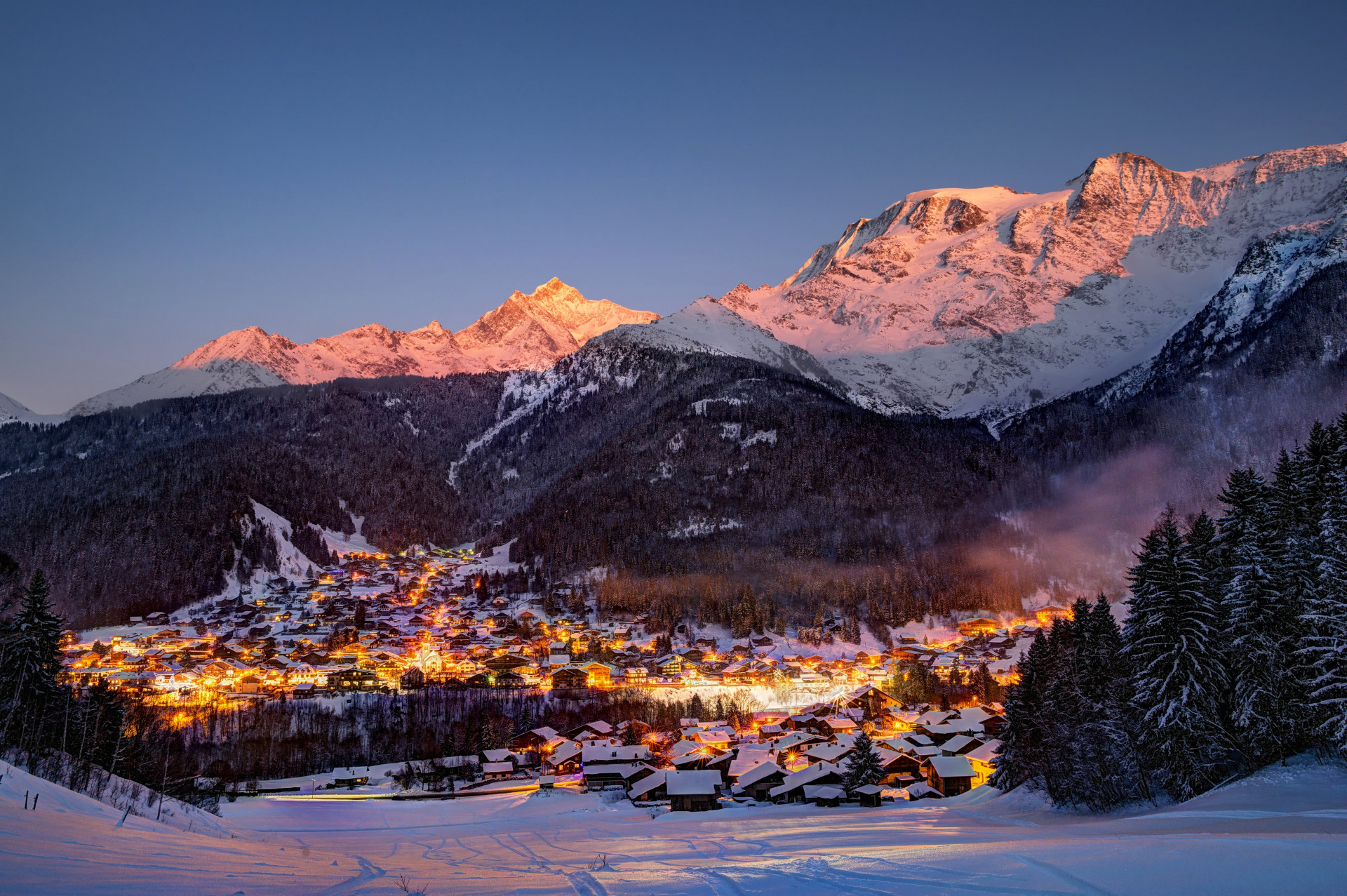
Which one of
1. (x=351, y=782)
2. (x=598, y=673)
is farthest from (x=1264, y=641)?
(x=598, y=673)

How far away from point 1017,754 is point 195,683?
9490cm

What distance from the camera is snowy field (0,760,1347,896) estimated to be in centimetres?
1364

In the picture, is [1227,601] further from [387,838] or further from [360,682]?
[360,682]

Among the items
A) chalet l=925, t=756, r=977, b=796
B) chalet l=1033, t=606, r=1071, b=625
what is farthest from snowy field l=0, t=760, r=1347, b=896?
chalet l=1033, t=606, r=1071, b=625

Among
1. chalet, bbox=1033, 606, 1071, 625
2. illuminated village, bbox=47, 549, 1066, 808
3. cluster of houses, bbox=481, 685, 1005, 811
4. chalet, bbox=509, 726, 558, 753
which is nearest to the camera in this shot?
cluster of houses, bbox=481, 685, 1005, 811

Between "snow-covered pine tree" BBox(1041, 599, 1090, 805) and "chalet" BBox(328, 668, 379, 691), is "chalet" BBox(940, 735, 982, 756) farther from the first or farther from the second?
"chalet" BBox(328, 668, 379, 691)

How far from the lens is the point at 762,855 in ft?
72.5

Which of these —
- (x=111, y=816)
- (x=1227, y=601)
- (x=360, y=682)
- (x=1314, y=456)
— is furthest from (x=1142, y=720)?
(x=360, y=682)

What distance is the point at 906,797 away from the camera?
180ft

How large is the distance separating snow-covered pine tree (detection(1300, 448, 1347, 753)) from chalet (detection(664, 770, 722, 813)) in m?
34.3

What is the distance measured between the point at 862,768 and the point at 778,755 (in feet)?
51.9

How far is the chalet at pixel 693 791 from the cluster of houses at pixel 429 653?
47.7m

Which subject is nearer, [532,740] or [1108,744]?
[1108,744]

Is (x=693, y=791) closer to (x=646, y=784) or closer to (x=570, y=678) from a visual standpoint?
(x=646, y=784)
